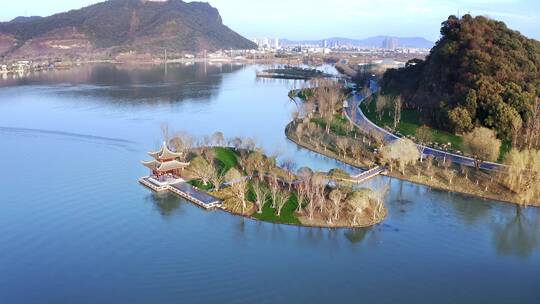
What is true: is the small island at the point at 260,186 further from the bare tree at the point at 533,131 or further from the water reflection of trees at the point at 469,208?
the bare tree at the point at 533,131

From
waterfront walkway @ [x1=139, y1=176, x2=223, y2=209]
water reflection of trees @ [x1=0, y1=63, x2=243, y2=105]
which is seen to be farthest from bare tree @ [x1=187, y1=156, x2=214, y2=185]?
water reflection of trees @ [x1=0, y1=63, x2=243, y2=105]

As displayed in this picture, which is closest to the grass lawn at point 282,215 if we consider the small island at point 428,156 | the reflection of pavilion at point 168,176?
the reflection of pavilion at point 168,176

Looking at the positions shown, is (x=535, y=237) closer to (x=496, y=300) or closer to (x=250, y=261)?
(x=496, y=300)

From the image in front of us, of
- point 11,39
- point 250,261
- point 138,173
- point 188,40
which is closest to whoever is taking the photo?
point 250,261

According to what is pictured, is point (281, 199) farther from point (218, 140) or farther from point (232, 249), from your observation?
point (218, 140)

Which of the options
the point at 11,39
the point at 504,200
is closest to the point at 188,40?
the point at 11,39

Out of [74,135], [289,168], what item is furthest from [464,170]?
[74,135]

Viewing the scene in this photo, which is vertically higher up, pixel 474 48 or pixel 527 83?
pixel 474 48
